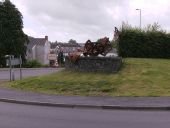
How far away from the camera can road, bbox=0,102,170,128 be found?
13.5 metres

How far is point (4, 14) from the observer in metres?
76.0

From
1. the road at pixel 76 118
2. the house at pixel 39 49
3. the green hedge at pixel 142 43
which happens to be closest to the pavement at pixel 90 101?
the road at pixel 76 118

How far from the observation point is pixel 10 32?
249 ft

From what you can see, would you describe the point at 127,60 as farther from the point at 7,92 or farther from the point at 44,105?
the point at 44,105

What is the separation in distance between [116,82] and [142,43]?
7.08m

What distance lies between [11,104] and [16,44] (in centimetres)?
5618

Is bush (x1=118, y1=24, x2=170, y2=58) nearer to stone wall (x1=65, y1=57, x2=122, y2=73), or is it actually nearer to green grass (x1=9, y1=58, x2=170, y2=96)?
green grass (x1=9, y1=58, x2=170, y2=96)

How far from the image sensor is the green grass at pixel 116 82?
22719 millimetres

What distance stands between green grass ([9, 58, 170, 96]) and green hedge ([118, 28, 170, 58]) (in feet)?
9.08

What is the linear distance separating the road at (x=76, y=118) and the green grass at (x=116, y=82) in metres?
4.87

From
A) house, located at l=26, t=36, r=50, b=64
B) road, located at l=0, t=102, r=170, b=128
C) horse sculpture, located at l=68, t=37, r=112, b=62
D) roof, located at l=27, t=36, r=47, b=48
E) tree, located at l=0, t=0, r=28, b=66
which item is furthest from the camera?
roof, located at l=27, t=36, r=47, b=48

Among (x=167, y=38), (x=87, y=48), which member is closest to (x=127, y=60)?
(x=87, y=48)

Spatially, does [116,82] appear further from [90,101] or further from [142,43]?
[142,43]

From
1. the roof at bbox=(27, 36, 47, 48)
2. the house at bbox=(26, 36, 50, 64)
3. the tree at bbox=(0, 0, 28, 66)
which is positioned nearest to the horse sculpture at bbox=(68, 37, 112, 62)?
the tree at bbox=(0, 0, 28, 66)
